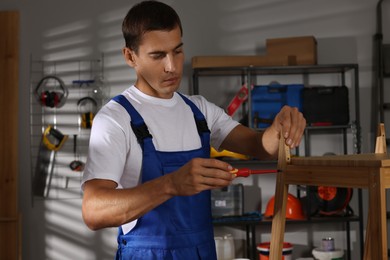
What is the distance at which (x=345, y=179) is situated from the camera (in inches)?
83.7

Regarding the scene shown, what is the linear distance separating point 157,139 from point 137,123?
10 centimetres

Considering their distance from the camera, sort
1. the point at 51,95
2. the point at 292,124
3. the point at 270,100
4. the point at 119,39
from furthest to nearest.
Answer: the point at 119,39
the point at 51,95
the point at 270,100
the point at 292,124

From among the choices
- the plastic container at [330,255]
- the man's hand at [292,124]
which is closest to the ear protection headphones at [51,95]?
the plastic container at [330,255]

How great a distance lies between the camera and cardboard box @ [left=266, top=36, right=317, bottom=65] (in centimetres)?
551

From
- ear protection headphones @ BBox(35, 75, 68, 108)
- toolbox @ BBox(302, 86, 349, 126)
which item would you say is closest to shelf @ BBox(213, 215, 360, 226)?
toolbox @ BBox(302, 86, 349, 126)

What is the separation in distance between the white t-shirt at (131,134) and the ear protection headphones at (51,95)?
3.58m

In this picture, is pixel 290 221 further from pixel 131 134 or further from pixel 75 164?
pixel 131 134

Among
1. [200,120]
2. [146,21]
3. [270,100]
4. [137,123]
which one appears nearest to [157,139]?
[137,123]

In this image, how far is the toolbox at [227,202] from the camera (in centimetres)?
551

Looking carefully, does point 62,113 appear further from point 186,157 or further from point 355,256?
point 186,157

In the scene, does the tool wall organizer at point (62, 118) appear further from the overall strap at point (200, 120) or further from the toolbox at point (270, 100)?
the overall strap at point (200, 120)

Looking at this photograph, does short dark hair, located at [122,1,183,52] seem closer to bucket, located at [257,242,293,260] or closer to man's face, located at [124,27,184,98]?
man's face, located at [124,27,184,98]

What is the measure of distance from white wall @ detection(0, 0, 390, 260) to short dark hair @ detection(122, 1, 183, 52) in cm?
371

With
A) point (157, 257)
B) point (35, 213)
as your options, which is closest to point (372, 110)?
point (35, 213)
